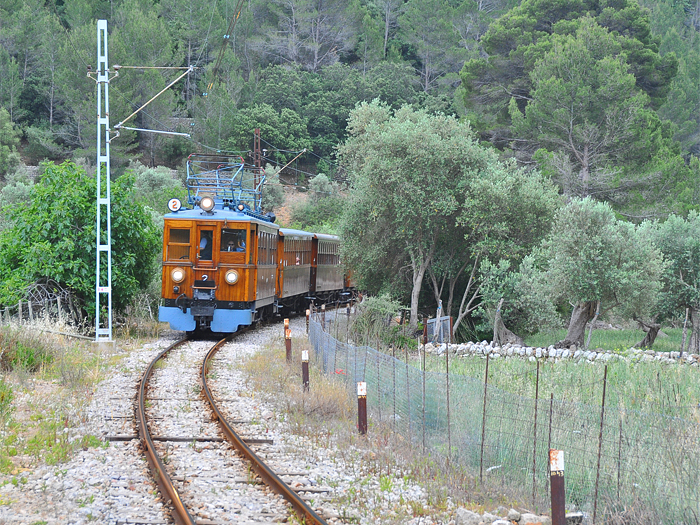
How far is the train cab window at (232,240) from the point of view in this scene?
17016 mm

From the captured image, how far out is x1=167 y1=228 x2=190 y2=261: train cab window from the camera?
17.0m

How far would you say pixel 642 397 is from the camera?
35.9 feet

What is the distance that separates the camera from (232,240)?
17.0m

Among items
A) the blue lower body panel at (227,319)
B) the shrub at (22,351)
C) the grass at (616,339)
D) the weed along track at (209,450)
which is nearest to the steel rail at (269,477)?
the weed along track at (209,450)

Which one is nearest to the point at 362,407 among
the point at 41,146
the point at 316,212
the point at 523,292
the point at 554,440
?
the point at 554,440

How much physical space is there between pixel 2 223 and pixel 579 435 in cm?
2454

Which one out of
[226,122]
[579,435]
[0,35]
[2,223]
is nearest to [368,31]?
[226,122]

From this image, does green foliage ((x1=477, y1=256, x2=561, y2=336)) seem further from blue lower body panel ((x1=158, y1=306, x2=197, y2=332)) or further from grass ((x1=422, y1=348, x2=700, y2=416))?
blue lower body panel ((x1=158, y1=306, x2=197, y2=332))

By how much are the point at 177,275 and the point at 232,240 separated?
4.73 feet

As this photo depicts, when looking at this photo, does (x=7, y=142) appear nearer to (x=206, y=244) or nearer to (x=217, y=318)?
(x=206, y=244)

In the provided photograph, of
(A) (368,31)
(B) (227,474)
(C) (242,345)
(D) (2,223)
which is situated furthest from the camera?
(A) (368,31)

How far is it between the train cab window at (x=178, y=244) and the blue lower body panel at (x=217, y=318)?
1.19m

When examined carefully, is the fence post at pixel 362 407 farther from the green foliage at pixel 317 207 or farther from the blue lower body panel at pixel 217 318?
the green foliage at pixel 317 207

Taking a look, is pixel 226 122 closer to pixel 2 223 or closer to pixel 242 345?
pixel 2 223
